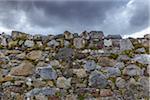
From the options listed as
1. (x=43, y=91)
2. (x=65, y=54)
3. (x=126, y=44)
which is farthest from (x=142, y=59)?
(x=43, y=91)

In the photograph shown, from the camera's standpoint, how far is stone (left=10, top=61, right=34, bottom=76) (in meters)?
6.39

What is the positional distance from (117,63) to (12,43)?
7.08 ft

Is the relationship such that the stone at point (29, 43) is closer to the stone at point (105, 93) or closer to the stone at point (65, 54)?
the stone at point (65, 54)

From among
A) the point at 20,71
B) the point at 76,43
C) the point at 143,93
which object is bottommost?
the point at 143,93

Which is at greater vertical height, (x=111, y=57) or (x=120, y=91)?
(x=111, y=57)

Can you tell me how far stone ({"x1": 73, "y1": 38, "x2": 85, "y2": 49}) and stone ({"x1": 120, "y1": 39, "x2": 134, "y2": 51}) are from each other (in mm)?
801

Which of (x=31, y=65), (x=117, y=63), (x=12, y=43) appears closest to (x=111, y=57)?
(x=117, y=63)

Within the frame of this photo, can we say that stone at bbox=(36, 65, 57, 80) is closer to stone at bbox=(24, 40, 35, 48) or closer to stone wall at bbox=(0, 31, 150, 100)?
stone wall at bbox=(0, 31, 150, 100)

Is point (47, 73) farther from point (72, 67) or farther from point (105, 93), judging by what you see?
point (105, 93)

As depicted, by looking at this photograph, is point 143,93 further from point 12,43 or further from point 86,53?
point 12,43

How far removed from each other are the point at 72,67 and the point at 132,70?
122 cm

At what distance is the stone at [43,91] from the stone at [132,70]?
145 centimetres

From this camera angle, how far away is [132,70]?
6.59 m

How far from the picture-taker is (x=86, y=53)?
6543 millimetres
